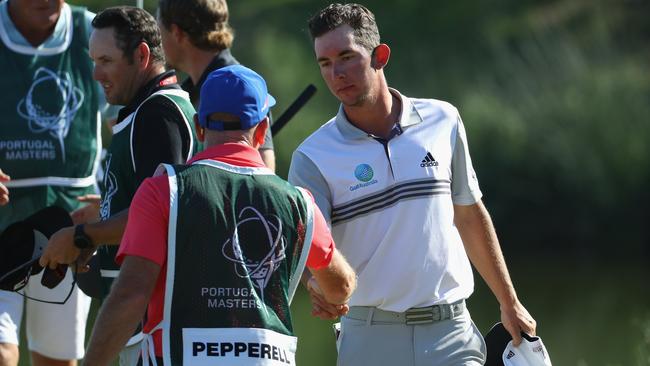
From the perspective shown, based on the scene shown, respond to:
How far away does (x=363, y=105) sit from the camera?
16.6 feet

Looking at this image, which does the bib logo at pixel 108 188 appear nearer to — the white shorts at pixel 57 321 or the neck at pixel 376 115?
the neck at pixel 376 115

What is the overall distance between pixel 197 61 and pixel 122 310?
222 centimetres

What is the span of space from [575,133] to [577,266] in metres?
2.90

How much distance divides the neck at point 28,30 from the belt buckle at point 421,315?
2.19m

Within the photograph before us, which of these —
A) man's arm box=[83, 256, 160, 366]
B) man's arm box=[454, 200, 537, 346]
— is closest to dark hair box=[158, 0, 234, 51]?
man's arm box=[454, 200, 537, 346]

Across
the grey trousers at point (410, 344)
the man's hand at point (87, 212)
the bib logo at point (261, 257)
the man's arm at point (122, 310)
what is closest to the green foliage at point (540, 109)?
the man's hand at point (87, 212)

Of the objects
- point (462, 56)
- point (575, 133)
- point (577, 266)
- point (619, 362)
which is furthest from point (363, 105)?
point (462, 56)

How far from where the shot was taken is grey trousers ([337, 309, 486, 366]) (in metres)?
4.98

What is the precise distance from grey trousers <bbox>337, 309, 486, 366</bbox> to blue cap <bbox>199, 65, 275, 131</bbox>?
118 cm

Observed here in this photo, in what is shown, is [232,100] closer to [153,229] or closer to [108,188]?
[153,229]

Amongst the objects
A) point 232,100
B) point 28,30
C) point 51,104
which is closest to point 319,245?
point 232,100

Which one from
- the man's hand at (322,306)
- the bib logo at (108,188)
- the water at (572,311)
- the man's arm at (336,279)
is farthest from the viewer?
the water at (572,311)

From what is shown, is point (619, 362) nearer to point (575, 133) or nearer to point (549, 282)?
point (549, 282)

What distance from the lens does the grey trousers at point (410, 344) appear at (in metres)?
4.98
